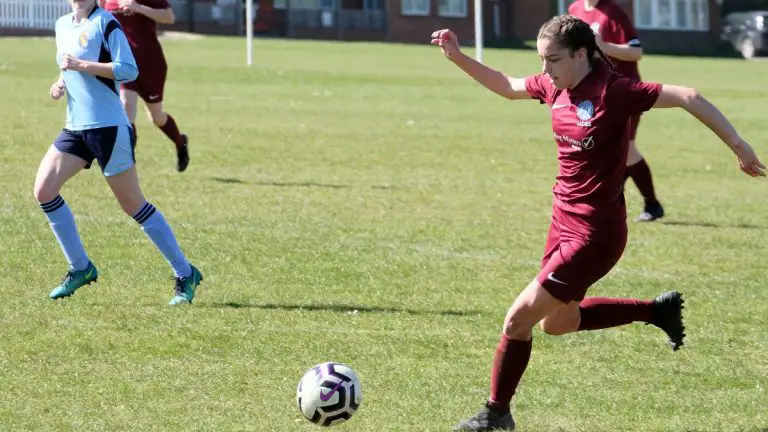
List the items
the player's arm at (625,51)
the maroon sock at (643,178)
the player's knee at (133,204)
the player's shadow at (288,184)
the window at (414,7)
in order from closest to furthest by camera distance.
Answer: the player's knee at (133,204), the player's arm at (625,51), the maroon sock at (643,178), the player's shadow at (288,184), the window at (414,7)

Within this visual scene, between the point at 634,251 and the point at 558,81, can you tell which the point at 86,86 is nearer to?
the point at 558,81

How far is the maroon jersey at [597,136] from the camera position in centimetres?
594

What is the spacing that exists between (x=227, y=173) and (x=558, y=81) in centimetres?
907

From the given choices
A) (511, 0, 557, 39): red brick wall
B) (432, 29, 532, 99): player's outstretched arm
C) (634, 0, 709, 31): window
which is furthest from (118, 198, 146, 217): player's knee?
(634, 0, 709, 31): window

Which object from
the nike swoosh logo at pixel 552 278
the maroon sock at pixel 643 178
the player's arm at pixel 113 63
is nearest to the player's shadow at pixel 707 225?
the maroon sock at pixel 643 178

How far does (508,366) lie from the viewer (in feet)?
20.0

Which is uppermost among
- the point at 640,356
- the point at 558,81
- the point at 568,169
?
the point at 558,81

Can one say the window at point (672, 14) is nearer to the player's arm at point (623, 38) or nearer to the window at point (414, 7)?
the window at point (414, 7)

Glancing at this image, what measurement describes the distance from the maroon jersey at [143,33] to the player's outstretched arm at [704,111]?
27.0 ft

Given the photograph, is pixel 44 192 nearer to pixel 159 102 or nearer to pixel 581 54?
pixel 581 54

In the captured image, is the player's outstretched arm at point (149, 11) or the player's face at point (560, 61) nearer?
the player's face at point (560, 61)

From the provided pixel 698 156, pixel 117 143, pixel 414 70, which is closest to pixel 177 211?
pixel 117 143

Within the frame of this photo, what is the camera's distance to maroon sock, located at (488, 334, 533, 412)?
611 centimetres

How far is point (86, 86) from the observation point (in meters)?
8.46
